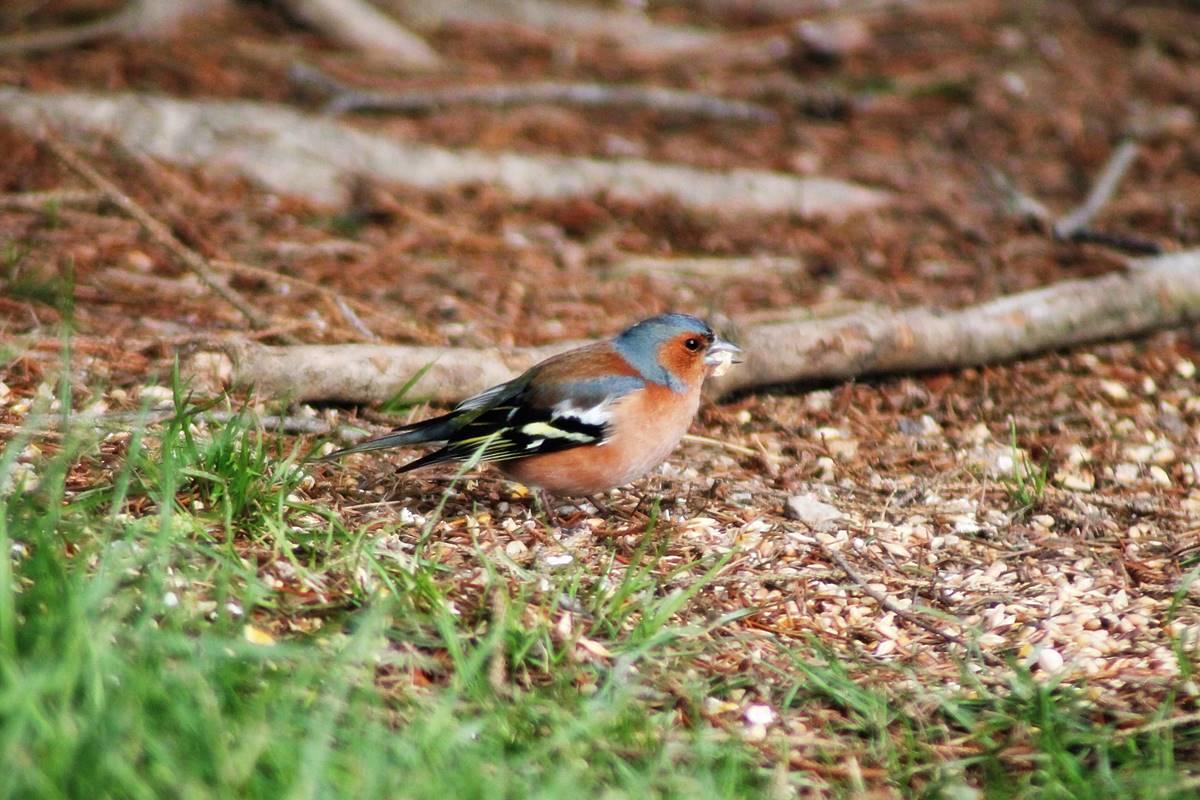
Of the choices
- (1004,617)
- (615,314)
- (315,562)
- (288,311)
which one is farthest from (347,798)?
(615,314)

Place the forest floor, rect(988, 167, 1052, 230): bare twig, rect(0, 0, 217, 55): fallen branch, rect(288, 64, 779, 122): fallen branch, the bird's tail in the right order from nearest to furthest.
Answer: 1. the forest floor
2. the bird's tail
3. rect(988, 167, 1052, 230): bare twig
4. rect(0, 0, 217, 55): fallen branch
5. rect(288, 64, 779, 122): fallen branch

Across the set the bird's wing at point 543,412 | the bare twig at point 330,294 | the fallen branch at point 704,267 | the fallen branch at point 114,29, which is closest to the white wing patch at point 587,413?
the bird's wing at point 543,412

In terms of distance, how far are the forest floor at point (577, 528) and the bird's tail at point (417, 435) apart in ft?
0.58

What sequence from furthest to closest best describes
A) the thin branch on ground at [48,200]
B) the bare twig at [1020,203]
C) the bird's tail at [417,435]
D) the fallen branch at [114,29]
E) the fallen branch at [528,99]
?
the fallen branch at [528,99], the fallen branch at [114,29], the bare twig at [1020,203], the thin branch on ground at [48,200], the bird's tail at [417,435]

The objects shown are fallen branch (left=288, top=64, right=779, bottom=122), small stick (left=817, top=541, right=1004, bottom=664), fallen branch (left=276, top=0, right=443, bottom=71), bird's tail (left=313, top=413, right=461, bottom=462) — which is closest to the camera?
small stick (left=817, top=541, right=1004, bottom=664)

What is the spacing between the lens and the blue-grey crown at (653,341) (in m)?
4.70

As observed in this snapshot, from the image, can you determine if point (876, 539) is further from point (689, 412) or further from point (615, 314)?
point (615, 314)

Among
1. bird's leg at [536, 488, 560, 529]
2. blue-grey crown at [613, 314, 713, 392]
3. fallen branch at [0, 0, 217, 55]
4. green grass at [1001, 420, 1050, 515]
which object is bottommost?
green grass at [1001, 420, 1050, 515]

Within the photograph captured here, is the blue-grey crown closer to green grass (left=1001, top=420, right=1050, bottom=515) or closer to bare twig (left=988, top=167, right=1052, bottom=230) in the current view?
green grass (left=1001, top=420, right=1050, bottom=515)

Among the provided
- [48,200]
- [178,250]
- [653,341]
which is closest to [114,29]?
[48,200]

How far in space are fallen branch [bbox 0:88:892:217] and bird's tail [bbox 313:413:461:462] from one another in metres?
3.36

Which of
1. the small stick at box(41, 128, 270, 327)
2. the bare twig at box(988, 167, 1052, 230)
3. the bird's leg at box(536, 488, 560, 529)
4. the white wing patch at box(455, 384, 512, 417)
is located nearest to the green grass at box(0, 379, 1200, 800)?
the bird's leg at box(536, 488, 560, 529)

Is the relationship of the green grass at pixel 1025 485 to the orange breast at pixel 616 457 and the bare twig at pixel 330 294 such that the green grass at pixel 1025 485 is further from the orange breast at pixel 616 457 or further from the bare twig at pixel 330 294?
the bare twig at pixel 330 294

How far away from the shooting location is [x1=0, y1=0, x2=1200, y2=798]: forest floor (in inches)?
113
